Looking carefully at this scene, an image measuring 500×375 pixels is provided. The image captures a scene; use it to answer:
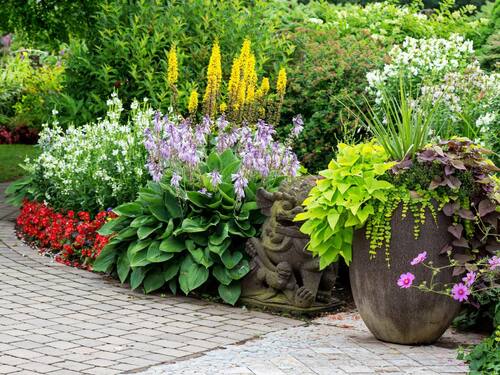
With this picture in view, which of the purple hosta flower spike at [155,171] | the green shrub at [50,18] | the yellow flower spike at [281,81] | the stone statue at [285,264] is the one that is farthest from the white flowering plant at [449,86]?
the green shrub at [50,18]

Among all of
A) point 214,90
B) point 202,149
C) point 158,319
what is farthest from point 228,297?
point 214,90

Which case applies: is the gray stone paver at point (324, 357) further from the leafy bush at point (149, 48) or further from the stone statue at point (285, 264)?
the leafy bush at point (149, 48)

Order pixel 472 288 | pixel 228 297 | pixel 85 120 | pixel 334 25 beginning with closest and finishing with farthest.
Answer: pixel 472 288 → pixel 228 297 → pixel 85 120 → pixel 334 25

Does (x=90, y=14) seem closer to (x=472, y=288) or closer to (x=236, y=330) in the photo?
(x=236, y=330)

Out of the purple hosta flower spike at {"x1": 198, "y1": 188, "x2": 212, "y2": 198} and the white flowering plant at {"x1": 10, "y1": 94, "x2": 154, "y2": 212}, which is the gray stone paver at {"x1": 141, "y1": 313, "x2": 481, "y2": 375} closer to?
the purple hosta flower spike at {"x1": 198, "y1": 188, "x2": 212, "y2": 198}

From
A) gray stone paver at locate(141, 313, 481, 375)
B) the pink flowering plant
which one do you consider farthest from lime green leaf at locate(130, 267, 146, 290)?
the pink flowering plant

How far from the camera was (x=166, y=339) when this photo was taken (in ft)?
18.9

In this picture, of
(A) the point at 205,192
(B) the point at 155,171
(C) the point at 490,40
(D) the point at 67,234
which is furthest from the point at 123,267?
(C) the point at 490,40

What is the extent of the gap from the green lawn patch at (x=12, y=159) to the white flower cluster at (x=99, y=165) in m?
3.02

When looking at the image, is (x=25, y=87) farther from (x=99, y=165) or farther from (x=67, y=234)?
(x=67, y=234)

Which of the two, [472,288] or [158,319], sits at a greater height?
[472,288]

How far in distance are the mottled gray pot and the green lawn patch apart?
7.24 m

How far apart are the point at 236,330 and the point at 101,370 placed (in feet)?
4.30

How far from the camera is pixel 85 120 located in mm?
9828
